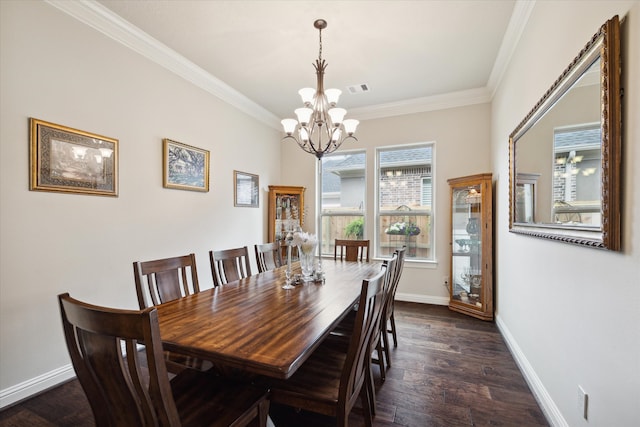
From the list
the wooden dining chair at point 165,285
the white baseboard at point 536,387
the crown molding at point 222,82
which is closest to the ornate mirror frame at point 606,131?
the white baseboard at point 536,387

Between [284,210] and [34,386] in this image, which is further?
[284,210]

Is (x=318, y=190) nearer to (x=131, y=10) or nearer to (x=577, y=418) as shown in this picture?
(x=131, y=10)

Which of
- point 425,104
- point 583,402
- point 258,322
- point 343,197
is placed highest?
point 425,104

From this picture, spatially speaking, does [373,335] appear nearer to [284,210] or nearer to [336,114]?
[336,114]

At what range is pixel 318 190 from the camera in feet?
16.7

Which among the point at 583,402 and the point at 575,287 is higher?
the point at 575,287

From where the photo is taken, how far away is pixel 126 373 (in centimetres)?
92

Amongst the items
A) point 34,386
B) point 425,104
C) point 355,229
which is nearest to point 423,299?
point 355,229

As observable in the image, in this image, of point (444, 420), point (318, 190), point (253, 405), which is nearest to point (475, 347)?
point (444, 420)

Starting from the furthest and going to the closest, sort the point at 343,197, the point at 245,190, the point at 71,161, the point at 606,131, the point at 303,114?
the point at 343,197, the point at 245,190, the point at 303,114, the point at 71,161, the point at 606,131

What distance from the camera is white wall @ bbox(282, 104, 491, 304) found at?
4.07m

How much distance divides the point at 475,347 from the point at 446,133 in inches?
112

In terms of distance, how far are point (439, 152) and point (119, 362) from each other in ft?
14.2

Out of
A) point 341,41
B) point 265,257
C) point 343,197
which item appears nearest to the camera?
point 341,41
